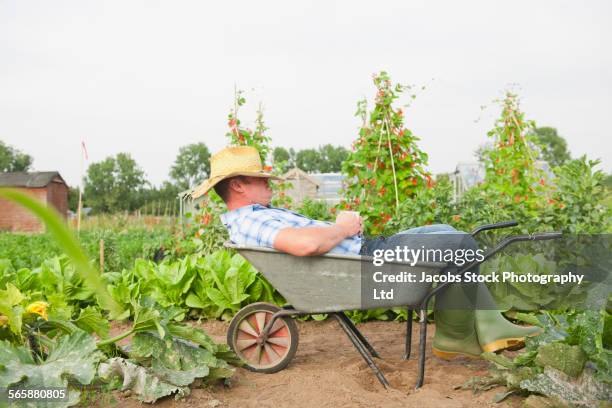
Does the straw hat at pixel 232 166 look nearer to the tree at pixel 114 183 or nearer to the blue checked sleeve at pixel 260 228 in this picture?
the blue checked sleeve at pixel 260 228

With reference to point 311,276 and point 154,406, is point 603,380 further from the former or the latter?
point 154,406

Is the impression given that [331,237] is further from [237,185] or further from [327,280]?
[237,185]

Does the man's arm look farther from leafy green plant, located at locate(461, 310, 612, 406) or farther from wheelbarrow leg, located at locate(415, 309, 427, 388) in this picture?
leafy green plant, located at locate(461, 310, 612, 406)

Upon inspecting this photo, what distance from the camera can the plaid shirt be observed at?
2.72 meters

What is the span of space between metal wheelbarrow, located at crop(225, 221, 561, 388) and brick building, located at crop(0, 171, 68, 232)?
25.5m

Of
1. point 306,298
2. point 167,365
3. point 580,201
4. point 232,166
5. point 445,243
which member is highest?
point 232,166

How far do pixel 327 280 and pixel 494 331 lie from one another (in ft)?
2.61

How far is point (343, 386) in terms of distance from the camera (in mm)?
2570

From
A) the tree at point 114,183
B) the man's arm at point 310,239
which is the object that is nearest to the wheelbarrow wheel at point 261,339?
the man's arm at point 310,239

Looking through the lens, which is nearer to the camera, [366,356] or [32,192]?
[366,356]

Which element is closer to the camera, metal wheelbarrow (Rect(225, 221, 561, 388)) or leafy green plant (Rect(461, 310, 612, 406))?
leafy green plant (Rect(461, 310, 612, 406))

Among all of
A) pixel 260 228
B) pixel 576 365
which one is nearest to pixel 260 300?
pixel 260 228

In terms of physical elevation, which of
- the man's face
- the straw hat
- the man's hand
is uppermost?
the straw hat

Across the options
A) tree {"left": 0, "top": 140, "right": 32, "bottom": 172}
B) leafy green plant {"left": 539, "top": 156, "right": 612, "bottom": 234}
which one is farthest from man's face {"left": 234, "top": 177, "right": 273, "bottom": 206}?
tree {"left": 0, "top": 140, "right": 32, "bottom": 172}
